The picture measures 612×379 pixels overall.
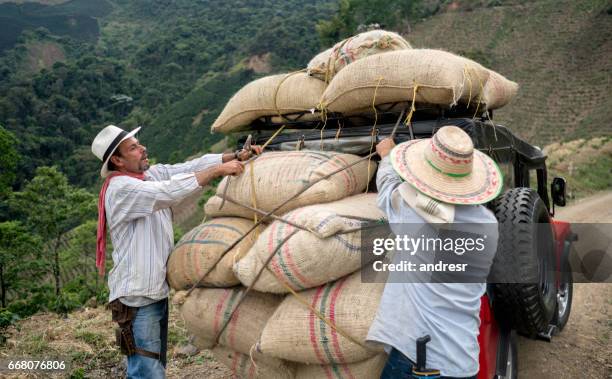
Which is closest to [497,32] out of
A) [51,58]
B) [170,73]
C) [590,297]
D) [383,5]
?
[383,5]

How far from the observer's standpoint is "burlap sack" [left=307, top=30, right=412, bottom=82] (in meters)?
3.40

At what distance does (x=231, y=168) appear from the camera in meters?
2.78

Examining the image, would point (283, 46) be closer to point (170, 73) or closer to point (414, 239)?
point (170, 73)

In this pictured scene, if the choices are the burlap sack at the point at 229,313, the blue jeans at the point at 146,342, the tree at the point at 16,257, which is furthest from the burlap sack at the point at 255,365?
the tree at the point at 16,257

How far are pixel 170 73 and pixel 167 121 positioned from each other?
22.9m

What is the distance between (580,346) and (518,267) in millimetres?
2404

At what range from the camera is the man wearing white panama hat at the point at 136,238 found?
8.20ft

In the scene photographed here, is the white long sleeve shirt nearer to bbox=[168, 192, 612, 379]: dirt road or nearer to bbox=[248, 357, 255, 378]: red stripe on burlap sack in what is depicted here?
bbox=[248, 357, 255, 378]: red stripe on burlap sack

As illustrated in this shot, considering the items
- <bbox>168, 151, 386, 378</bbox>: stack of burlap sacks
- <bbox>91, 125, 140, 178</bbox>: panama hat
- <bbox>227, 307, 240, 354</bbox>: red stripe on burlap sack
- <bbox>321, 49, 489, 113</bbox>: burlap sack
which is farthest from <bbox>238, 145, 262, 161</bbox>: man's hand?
<bbox>227, 307, 240, 354</bbox>: red stripe on burlap sack

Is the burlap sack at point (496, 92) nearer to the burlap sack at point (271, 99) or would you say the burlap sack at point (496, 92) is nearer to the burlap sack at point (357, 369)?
the burlap sack at point (271, 99)

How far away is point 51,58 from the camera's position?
8738 cm

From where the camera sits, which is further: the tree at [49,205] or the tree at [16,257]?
the tree at [49,205]

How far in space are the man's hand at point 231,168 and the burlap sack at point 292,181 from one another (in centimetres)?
5

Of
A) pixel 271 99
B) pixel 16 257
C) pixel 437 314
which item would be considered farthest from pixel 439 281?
pixel 16 257
